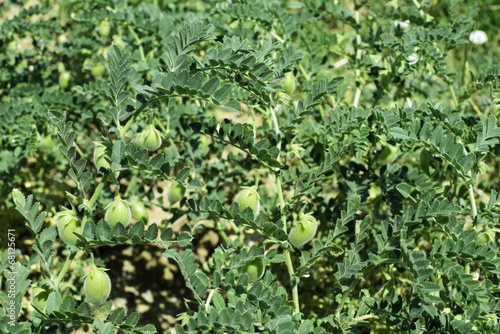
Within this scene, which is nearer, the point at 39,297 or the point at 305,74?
the point at 39,297

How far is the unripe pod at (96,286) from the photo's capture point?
1.18m

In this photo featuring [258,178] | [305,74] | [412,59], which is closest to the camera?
[258,178]

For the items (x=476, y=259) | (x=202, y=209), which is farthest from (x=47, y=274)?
(x=476, y=259)

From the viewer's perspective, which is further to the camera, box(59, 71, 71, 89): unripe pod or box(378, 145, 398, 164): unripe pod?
box(59, 71, 71, 89): unripe pod

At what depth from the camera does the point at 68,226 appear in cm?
115

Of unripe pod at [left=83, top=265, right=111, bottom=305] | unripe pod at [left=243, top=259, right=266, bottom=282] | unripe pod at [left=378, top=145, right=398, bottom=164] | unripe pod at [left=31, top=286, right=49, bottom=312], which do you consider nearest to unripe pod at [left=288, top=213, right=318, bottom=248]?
unripe pod at [left=243, top=259, right=266, bottom=282]

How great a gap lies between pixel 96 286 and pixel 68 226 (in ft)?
0.56

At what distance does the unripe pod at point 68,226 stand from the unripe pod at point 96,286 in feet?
0.31

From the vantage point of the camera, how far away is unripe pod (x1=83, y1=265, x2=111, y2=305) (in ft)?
3.86

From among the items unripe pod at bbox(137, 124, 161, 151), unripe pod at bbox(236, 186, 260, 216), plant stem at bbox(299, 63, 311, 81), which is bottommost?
unripe pod at bbox(236, 186, 260, 216)

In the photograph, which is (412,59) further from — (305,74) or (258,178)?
(258,178)

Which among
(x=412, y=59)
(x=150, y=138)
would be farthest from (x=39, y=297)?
(x=412, y=59)

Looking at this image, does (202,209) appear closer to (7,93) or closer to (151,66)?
(151,66)

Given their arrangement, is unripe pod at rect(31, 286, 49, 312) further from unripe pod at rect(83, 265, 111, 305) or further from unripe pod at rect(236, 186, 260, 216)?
unripe pod at rect(236, 186, 260, 216)
